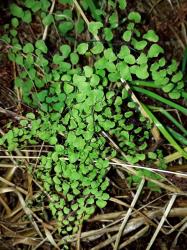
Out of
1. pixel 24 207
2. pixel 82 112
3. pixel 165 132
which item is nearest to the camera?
pixel 82 112

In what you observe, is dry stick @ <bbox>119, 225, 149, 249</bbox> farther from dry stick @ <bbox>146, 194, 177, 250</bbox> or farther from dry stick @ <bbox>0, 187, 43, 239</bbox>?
dry stick @ <bbox>0, 187, 43, 239</bbox>

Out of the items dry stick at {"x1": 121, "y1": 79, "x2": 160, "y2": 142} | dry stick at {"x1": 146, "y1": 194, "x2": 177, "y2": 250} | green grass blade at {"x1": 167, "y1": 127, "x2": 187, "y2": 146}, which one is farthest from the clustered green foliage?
dry stick at {"x1": 146, "y1": 194, "x2": 177, "y2": 250}

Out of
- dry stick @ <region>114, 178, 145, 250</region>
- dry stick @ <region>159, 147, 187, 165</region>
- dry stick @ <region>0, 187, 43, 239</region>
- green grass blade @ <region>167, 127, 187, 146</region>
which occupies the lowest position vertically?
dry stick @ <region>0, 187, 43, 239</region>

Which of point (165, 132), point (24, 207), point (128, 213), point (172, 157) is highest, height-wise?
point (165, 132)

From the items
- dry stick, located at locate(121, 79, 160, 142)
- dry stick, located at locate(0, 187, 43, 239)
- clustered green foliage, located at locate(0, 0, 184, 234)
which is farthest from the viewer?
dry stick, located at locate(0, 187, 43, 239)

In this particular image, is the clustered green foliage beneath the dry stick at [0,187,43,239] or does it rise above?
above

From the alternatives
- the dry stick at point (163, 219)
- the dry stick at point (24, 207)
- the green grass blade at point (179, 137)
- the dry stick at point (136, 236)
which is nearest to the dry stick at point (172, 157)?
the green grass blade at point (179, 137)

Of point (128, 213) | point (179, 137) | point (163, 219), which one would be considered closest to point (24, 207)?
point (128, 213)

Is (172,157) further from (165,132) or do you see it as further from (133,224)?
(133,224)
